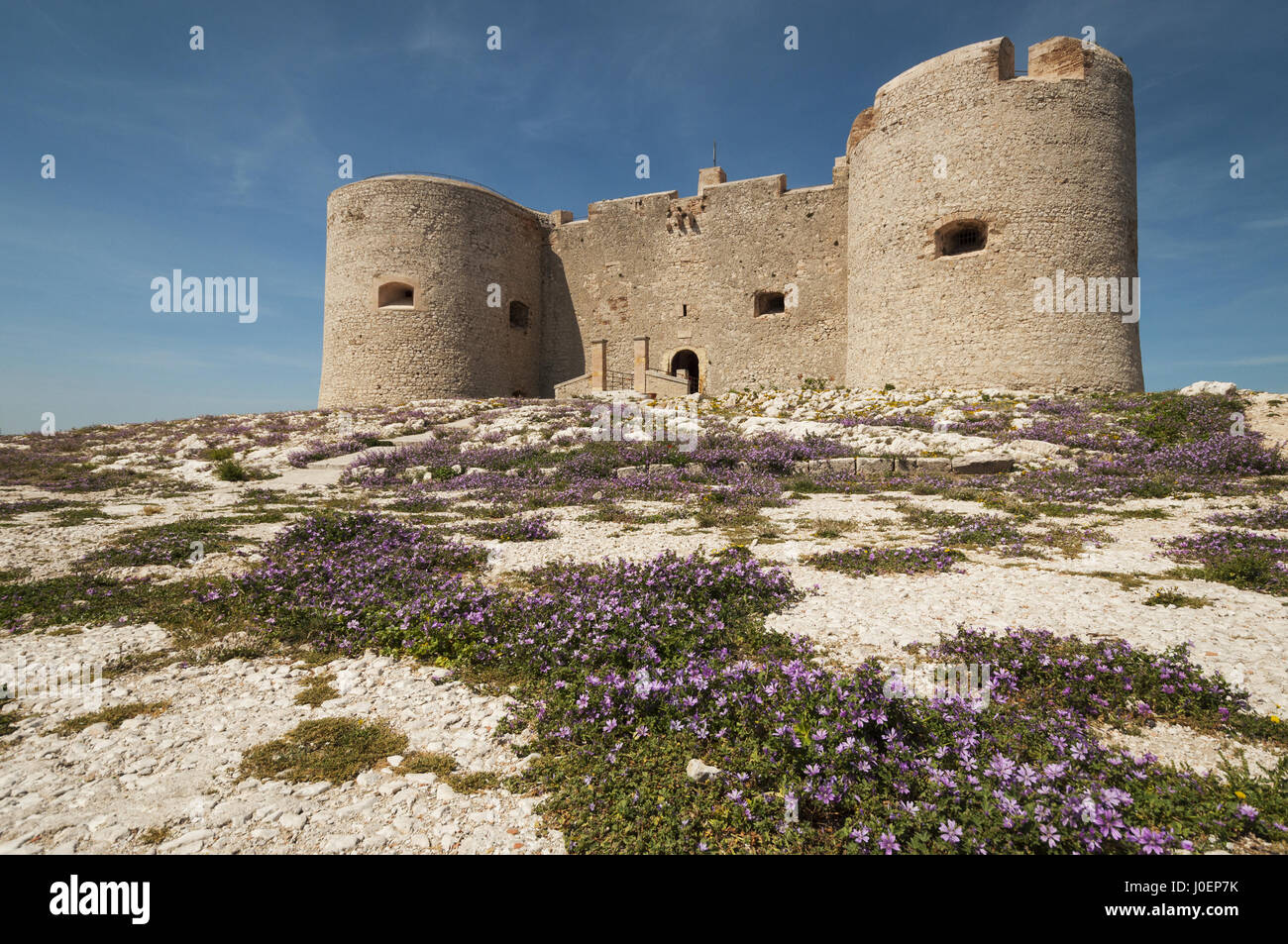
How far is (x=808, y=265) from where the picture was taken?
26.0 meters

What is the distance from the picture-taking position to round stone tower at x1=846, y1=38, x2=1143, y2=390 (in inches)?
752

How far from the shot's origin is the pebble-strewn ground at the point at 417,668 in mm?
2281

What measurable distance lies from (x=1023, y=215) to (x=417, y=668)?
22996mm

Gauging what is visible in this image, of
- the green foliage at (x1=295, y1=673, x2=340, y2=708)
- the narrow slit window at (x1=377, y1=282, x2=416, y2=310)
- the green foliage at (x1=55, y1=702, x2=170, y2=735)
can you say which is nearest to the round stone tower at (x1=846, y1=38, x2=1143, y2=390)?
the green foliage at (x1=295, y1=673, x2=340, y2=708)

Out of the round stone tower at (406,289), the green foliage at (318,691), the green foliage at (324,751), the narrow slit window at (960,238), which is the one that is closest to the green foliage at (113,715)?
the green foliage at (318,691)

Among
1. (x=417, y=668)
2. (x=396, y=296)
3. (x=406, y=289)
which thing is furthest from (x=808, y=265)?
(x=417, y=668)

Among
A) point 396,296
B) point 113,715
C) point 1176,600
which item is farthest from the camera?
point 396,296

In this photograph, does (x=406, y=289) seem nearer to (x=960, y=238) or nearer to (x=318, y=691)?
(x=960, y=238)

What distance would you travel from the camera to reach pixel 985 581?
4891mm

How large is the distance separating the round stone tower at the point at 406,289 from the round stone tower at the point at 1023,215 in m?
19.7

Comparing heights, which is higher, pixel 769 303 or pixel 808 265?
pixel 808 265
